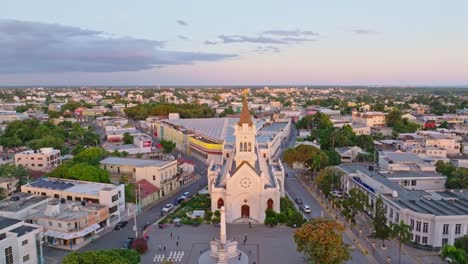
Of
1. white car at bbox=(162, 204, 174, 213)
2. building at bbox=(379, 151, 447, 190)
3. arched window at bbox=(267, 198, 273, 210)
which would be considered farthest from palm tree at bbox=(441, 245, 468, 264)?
white car at bbox=(162, 204, 174, 213)

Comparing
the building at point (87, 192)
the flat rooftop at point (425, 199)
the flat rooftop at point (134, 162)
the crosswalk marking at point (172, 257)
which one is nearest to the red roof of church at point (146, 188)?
the flat rooftop at point (134, 162)

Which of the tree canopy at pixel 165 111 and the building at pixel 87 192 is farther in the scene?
the tree canopy at pixel 165 111

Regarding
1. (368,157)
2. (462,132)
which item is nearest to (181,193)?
(368,157)

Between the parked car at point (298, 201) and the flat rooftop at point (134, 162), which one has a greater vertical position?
the flat rooftop at point (134, 162)

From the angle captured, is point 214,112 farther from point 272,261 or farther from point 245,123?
point 272,261

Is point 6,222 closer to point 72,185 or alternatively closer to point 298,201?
point 72,185

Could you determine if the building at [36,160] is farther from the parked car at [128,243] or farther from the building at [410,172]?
the building at [410,172]

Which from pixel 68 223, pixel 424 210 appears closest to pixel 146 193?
pixel 68 223
